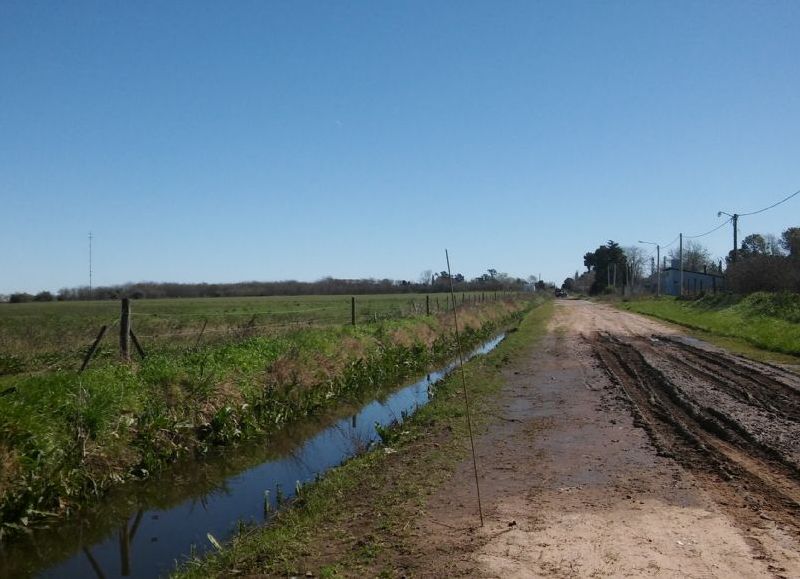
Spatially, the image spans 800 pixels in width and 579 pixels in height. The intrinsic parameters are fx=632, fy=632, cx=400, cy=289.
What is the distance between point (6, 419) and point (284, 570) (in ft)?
14.0

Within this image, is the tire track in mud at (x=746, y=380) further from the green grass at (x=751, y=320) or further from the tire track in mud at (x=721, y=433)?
the green grass at (x=751, y=320)

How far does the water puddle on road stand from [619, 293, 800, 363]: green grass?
593 inches

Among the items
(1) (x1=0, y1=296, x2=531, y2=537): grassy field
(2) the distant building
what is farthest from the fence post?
(2) the distant building

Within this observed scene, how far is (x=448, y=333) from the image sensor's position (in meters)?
27.9

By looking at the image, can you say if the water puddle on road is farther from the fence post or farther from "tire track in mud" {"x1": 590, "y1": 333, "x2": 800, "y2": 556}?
"tire track in mud" {"x1": 590, "y1": 333, "x2": 800, "y2": 556}

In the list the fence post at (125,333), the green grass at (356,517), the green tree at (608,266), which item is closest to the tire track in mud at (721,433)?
the green grass at (356,517)

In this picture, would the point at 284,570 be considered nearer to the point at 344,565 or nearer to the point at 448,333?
the point at 344,565

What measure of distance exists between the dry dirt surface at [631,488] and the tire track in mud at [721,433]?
2 cm

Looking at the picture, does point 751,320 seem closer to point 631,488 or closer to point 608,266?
point 631,488

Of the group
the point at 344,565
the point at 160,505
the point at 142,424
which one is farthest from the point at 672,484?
the point at 142,424

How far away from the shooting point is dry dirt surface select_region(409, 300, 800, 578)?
16.0ft

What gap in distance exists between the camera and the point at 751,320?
28.5 m

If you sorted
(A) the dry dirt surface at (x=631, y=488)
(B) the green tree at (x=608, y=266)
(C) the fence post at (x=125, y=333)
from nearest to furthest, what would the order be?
1. (A) the dry dirt surface at (x=631, y=488)
2. (C) the fence post at (x=125, y=333)
3. (B) the green tree at (x=608, y=266)

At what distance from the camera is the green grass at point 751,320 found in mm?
21048
